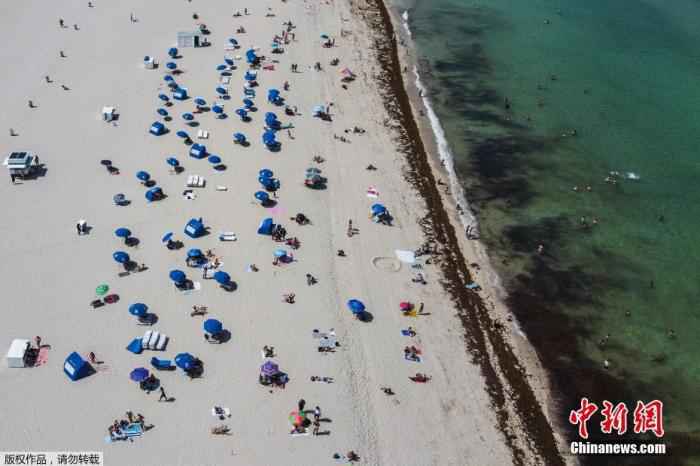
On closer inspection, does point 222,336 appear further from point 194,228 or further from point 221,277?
point 194,228

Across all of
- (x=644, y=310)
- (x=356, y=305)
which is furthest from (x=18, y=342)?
(x=644, y=310)

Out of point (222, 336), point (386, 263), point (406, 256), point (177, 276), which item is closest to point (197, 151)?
point (177, 276)

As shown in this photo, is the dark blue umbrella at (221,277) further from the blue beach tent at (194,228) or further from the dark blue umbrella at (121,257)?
the dark blue umbrella at (121,257)

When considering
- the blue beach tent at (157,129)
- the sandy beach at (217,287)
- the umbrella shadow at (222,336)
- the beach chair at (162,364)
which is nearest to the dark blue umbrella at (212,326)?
the umbrella shadow at (222,336)

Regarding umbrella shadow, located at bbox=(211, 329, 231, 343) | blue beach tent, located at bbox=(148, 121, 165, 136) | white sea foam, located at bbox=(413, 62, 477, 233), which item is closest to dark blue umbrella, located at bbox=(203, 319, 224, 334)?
umbrella shadow, located at bbox=(211, 329, 231, 343)

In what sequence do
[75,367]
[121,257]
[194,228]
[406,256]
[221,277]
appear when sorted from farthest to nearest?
[406,256] < [194,228] < [121,257] < [221,277] < [75,367]

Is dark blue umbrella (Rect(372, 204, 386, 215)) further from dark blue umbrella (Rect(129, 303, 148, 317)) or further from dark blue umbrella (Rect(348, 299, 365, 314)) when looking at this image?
dark blue umbrella (Rect(129, 303, 148, 317))

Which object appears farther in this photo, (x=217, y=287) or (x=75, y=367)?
(x=217, y=287)

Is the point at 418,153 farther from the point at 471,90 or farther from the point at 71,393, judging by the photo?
the point at 71,393
